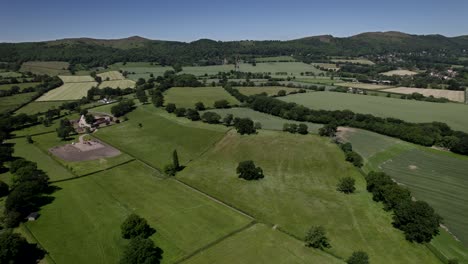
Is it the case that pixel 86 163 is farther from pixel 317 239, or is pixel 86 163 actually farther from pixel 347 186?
pixel 347 186

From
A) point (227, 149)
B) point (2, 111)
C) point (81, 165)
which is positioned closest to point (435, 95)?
point (227, 149)

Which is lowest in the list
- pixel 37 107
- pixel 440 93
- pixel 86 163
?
pixel 86 163

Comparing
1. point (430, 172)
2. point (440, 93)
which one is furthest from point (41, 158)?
point (440, 93)

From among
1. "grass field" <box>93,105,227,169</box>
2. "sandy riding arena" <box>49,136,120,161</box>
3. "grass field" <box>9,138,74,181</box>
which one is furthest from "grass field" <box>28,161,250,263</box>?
"grass field" <box>93,105,227,169</box>

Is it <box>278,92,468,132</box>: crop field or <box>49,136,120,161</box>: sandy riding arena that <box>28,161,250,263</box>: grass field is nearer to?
<box>49,136,120,161</box>: sandy riding arena

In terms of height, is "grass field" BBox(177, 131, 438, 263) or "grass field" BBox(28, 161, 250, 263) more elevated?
"grass field" BBox(177, 131, 438, 263)

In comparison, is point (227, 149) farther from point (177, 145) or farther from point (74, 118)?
point (74, 118)
